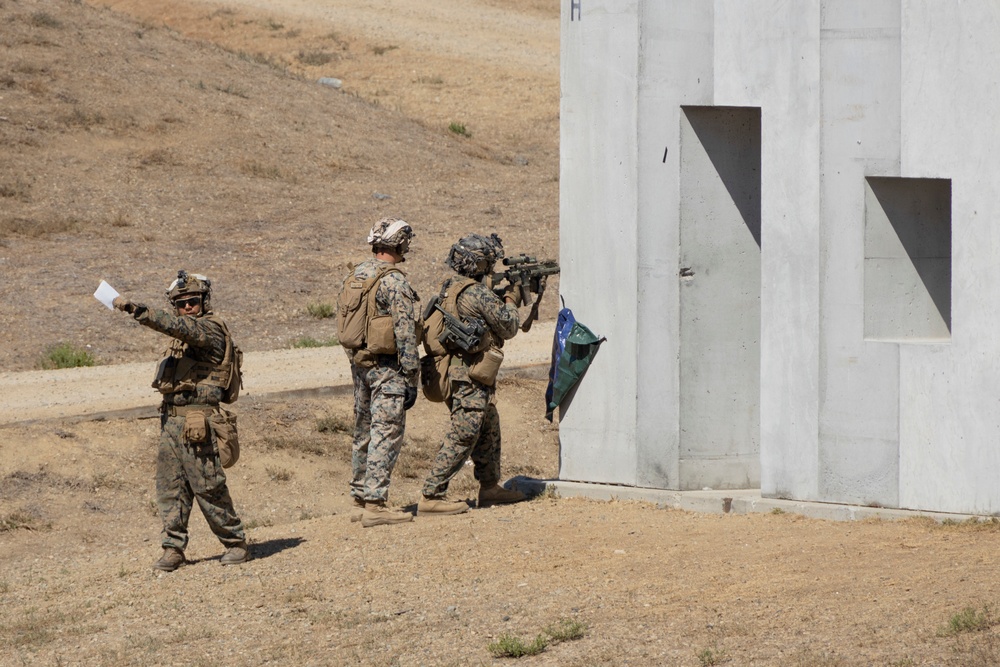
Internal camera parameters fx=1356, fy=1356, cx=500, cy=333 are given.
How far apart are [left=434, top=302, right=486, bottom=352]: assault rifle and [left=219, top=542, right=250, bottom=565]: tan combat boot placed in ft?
5.72

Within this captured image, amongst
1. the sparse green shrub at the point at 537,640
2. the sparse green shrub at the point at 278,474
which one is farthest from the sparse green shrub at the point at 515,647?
the sparse green shrub at the point at 278,474

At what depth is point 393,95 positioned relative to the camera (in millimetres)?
33062

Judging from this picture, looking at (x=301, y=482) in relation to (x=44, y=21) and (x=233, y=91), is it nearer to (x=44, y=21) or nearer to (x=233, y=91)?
(x=233, y=91)

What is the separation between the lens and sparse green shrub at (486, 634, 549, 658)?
5992 mm

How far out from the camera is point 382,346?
8148 millimetres

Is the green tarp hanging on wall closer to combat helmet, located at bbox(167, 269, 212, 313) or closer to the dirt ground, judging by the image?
the dirt ground

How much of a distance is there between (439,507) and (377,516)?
16.9 inches

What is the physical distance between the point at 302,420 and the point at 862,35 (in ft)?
22.3

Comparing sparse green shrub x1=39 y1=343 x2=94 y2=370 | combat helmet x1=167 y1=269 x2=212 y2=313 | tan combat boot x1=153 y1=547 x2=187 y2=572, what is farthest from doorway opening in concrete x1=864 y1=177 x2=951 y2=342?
sparse green shrub x1=39 y1=343 x2=94 y2=370

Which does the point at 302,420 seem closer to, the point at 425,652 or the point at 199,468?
the point at 199,468

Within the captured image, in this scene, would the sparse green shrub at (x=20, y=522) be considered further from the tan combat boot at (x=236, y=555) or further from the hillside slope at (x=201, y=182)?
the hillside slope at (x=201, y=182)

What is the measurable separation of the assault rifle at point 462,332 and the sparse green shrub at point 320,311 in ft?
27.9

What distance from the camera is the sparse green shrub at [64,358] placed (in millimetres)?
14359

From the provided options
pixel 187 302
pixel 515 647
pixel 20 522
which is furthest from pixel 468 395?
pixel 20 522
